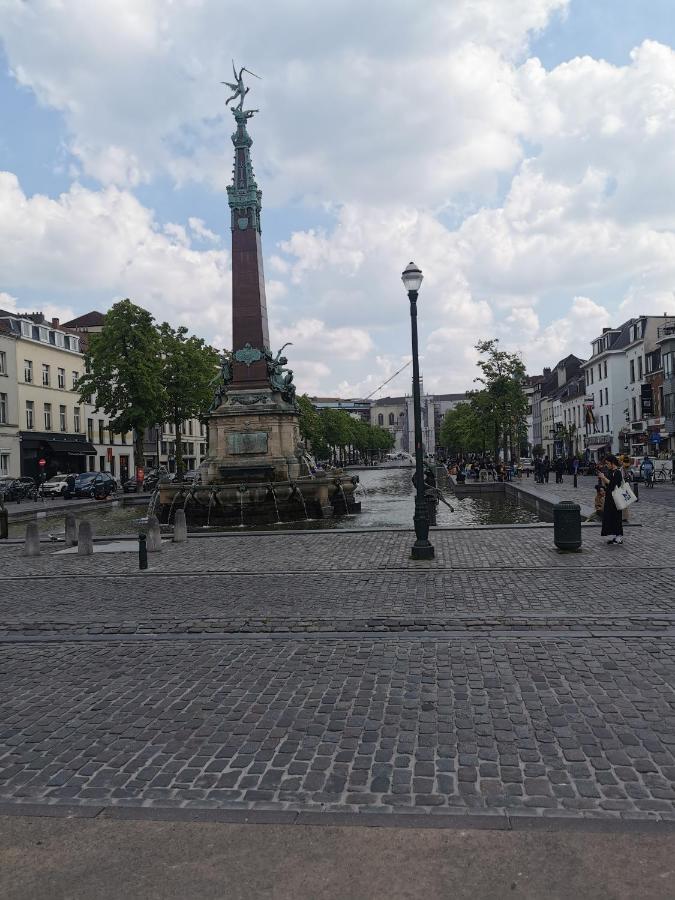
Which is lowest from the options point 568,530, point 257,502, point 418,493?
point 568,530

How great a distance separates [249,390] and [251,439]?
1.95 meters

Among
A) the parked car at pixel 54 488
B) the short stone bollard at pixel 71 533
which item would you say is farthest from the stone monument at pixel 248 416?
the parked car at pixel 54 488

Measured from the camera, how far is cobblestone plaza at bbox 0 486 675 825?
4.47 metres

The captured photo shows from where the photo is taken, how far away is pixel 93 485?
4212cm

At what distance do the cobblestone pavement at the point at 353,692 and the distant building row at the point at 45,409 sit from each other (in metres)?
38.1

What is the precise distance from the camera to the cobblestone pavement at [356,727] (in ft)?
14.5

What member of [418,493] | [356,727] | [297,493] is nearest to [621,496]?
[418,493]

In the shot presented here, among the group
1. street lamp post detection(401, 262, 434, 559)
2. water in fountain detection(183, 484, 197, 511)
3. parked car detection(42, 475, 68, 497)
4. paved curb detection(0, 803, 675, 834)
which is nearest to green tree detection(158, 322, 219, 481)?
parked car detection(42, 475, 68, 497)

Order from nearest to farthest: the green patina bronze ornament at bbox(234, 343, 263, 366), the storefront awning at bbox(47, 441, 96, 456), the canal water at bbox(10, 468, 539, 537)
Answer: the canal water at bbox(10, 468, 539, 537) < the green patina bronze ornament at bbox(234, 343, 263, 366) < the storefront awning at bbox(47, 441, 96, 456)

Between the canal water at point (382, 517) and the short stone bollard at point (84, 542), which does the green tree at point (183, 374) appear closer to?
the canal water at point (382, 517)

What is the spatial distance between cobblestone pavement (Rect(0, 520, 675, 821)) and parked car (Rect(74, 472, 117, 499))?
28831 millimetres

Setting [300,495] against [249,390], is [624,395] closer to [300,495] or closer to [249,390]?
[249,390]

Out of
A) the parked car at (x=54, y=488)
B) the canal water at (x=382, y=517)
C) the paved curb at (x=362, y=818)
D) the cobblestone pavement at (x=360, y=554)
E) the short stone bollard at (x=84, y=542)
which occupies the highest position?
the parked car at (x=54, y=488)

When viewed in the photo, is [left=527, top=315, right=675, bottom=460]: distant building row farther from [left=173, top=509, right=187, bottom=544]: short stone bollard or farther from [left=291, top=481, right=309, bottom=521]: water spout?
[left=173, top=509, right=187, bottom=544]: short stone bollard
